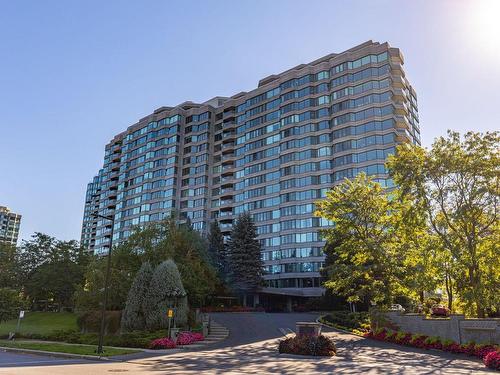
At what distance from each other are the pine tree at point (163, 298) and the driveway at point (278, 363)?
6.18 meters

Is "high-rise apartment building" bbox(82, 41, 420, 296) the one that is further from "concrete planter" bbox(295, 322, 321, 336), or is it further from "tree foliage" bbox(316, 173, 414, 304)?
"concrete planter" bbox(295, 322, 321, 336)

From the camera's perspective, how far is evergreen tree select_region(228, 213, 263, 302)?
61.2 metres

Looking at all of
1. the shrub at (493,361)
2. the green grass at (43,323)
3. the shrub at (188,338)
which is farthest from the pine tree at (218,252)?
the shrub at (493,361)

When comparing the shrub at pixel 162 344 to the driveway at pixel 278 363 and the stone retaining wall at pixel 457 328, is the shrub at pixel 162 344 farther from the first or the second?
the stone retaining wall at pixel 457 328

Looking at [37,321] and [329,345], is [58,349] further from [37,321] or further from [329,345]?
[37,321]

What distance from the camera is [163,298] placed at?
32.6 m

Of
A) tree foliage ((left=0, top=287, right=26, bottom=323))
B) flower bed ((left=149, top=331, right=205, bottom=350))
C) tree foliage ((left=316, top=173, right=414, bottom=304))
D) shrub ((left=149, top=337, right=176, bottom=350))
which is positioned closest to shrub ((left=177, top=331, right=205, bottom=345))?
flower bed ((left=149, top=331, right=205, bottom=350))

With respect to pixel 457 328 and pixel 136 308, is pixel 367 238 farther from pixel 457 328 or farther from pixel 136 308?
pixel 136 308

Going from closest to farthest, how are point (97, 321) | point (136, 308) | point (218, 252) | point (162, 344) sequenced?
point (162, 344)
point (136, 308)
point (97, 321)
point (218, 252)

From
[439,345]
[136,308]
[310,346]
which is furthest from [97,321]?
[439,345]

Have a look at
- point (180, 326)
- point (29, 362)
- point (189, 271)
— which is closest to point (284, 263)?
point (189, 271)

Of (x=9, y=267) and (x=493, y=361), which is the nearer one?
(x=493, y=361)

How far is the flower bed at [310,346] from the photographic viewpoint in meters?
22.0

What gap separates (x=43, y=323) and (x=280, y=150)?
5178 centimetres
